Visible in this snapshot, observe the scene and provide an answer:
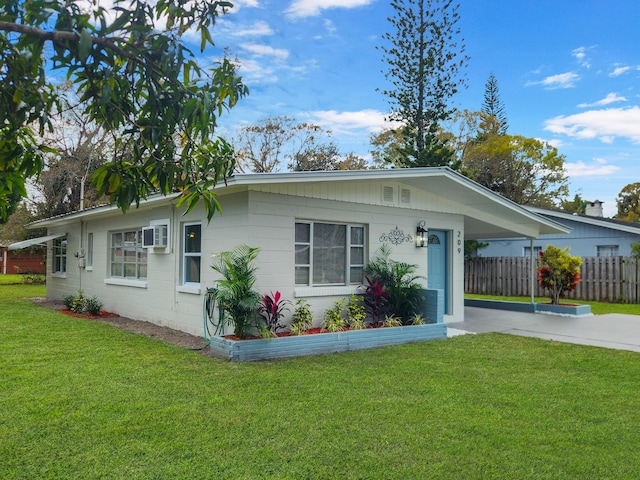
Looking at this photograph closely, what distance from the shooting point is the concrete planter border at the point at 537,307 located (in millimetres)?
12823

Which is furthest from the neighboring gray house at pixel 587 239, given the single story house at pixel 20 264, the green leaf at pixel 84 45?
the single story house at pixel 20 264

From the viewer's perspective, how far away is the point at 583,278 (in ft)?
58.2

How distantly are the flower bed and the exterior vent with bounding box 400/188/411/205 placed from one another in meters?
2.57

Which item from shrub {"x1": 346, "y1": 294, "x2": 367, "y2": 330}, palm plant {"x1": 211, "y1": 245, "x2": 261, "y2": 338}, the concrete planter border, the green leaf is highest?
the green leaf

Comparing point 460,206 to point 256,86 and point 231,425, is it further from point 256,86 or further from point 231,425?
point 256,86

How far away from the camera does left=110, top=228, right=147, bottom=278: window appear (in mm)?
11391

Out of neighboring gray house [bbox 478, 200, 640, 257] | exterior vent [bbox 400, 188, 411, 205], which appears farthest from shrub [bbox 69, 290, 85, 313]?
neighboring gray house [bbox 478, 200, 640, 257]

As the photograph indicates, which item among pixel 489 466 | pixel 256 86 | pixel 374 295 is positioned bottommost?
pixel 489 466

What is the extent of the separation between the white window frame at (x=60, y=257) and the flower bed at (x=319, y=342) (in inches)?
435

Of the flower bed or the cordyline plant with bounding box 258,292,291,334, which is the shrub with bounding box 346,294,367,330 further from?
the cordyline plant with bounding box 258,292,291,334

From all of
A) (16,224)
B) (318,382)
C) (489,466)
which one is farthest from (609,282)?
(16,224)

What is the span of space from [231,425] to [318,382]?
5.37 feet

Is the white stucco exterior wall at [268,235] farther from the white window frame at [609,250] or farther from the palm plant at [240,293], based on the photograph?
the white window frame at [609,250]

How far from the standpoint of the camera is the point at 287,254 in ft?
27.5
